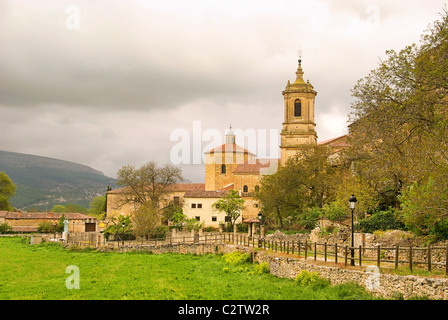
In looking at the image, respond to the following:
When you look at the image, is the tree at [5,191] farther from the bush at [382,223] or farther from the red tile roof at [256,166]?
the bush at [382,223]

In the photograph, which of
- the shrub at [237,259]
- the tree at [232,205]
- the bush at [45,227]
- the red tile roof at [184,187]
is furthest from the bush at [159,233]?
the shrub at [237,259]

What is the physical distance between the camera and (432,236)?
19359mm

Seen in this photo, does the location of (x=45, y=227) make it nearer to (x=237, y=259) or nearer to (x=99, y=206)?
(x=237, y=259)

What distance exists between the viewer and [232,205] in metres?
55.0

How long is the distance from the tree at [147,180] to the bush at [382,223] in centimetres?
3567

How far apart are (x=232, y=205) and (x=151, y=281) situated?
34.1 m

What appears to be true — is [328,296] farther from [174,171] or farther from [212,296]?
[174,171]

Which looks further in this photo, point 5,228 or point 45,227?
point 45,227

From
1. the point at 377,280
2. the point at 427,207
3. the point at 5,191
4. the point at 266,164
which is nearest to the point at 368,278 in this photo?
the point at 377,280

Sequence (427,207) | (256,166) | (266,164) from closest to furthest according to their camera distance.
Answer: (427,207), (256,166), (266,164)

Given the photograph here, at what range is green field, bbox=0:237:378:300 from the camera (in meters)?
17.1

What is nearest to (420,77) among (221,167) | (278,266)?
(278,266)

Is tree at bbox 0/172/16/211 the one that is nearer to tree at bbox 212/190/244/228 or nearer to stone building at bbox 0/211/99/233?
stone building at bbox 0/211/99/233

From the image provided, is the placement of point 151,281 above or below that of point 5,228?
above
